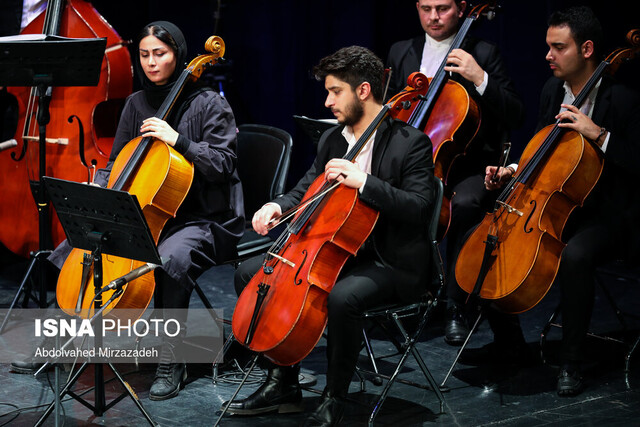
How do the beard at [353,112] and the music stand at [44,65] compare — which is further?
the music stand at [44,65]

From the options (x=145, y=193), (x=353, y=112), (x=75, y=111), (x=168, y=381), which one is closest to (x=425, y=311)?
(x=353, y=112)

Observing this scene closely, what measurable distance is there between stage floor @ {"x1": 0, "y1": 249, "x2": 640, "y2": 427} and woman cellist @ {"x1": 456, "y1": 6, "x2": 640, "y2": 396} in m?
0.15

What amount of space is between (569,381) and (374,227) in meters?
1.03

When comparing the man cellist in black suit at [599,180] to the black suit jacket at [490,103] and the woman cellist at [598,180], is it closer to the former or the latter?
the woman cellist at [598,180]

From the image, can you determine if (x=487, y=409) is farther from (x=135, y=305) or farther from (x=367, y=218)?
(x=135, y=305)

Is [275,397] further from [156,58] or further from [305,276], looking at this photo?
[156,58]

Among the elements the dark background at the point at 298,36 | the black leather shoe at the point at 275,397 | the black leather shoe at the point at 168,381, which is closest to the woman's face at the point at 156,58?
the black leather shoe at the point at 168,381

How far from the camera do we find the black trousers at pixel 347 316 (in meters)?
3.18

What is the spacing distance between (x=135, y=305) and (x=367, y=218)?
1.05 meters

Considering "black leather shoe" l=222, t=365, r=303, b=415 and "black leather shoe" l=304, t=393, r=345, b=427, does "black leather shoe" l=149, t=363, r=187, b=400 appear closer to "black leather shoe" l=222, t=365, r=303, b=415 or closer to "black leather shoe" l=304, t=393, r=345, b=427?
"black leather shoe" l=222, t=365, r=303, b=415

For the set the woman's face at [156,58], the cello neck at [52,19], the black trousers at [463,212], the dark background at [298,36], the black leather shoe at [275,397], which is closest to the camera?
the black leather shoe at [275,397]

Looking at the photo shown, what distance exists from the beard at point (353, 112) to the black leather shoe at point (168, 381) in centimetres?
123

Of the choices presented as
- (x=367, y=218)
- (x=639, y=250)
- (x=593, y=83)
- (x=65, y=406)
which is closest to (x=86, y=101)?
(x=65, y=406)

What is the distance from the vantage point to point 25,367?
389cm
